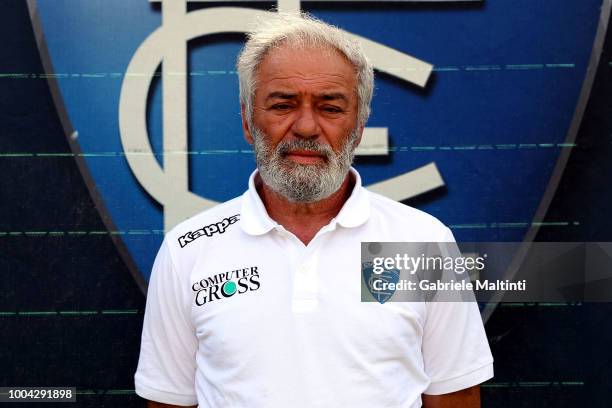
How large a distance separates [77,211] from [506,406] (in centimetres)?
150

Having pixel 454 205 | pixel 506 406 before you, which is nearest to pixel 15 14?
pixel 454 205

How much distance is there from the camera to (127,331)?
8.63 feet

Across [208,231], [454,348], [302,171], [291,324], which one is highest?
[302,171]

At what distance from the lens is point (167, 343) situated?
2.04 metres

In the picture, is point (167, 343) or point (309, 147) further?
point (167, 343)

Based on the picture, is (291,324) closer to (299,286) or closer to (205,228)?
(299,286)

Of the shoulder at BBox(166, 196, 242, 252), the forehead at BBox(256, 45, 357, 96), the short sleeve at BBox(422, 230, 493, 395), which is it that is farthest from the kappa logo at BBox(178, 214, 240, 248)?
the short sleeve at BBox(422, 230, 493, 395)

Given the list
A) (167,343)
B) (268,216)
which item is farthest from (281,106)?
(167,343)

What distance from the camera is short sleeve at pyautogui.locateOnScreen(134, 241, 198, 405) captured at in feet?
6.59

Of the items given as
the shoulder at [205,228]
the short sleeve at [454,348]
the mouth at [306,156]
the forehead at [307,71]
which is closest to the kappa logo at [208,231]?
the shoulder at [205,228]

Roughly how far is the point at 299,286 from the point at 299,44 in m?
0.58

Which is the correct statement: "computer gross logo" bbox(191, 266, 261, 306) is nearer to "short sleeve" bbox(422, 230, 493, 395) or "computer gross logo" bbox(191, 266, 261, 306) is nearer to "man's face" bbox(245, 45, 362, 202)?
"man's face" bbox(245, 45, 362, 202)

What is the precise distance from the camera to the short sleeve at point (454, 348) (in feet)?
6.51

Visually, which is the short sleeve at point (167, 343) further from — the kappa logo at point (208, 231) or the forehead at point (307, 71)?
the forehead at point (307, 71)
